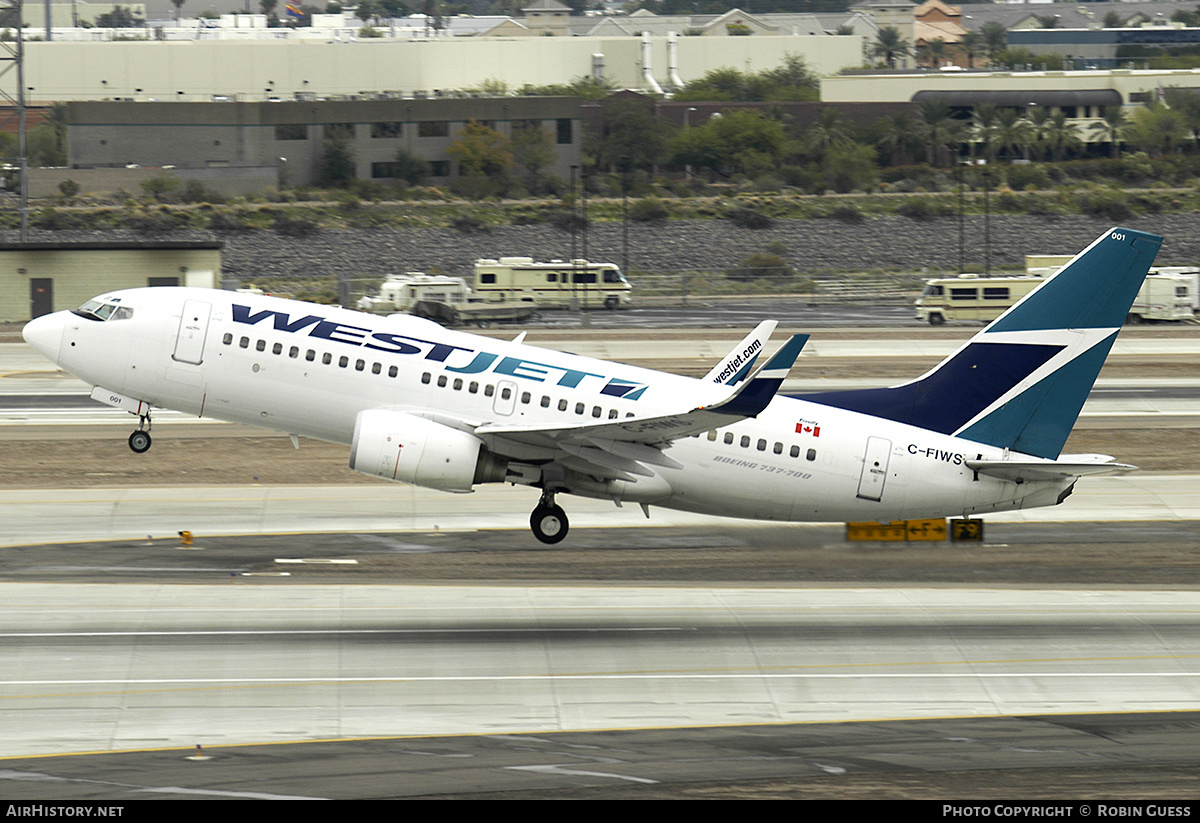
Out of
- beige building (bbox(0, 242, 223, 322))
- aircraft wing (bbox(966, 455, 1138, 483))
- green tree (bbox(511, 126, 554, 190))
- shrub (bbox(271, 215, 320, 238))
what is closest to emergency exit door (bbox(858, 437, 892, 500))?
aircraft wing (bbox(966, 455, 1138, 483))

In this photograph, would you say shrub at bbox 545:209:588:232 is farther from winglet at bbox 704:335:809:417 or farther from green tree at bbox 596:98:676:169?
winglet at bbox 704:335:809:417

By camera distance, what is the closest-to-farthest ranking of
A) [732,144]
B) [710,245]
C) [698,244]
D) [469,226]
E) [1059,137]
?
[710,245] < [698,244] < [469,226] < [732,144] < [1059,137]

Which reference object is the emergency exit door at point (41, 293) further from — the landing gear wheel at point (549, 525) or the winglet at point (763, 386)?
the winglet at point (763, 386)

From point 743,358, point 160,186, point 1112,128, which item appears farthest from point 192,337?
point 1112,128

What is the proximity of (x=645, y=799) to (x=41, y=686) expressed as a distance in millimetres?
12216

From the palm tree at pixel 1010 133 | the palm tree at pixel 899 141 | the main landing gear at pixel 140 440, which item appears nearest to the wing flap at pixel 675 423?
the main landing gear at pixel 140 440

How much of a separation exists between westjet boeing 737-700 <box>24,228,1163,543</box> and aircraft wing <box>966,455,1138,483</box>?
0.07 metres

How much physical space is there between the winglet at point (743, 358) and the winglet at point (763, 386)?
0.95 meters

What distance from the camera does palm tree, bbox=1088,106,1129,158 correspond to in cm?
18112

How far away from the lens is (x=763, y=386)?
95.1ft

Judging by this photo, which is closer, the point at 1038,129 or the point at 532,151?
the point at 532,151

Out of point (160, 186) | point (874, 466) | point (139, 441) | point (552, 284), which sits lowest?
point (552, 284)

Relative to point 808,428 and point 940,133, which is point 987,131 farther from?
point 808,428

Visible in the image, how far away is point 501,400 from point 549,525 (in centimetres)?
343
